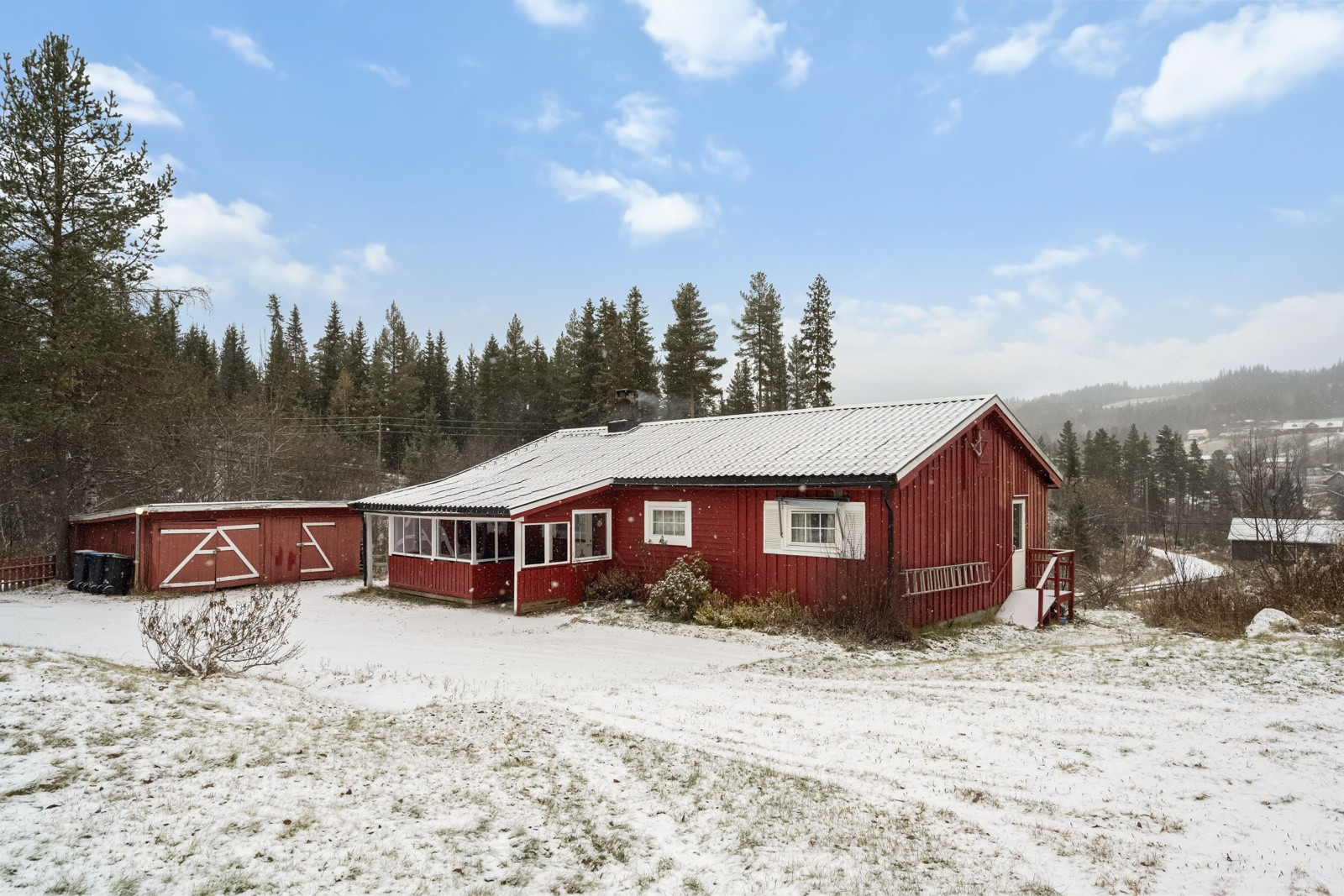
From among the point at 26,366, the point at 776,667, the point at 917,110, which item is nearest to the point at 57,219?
the point at 26,366

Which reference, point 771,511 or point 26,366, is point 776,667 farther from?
point 26,366

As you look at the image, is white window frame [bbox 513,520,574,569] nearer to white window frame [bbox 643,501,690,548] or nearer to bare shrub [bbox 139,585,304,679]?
white window frame [bbox 643,501,690,548]

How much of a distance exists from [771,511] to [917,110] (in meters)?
13.4

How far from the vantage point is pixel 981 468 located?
15984 mm

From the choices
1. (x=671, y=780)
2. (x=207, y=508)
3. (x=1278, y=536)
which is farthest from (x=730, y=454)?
(x=1278, y=536)

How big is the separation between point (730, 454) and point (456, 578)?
6.97 meters

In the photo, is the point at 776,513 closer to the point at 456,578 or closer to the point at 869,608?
the point at 869,608

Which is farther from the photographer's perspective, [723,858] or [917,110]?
[917,110]

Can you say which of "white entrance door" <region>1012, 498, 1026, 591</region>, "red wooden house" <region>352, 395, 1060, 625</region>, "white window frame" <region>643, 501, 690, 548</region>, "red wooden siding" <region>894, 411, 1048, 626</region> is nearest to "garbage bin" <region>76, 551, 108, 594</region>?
"red wooden house" <region>352, 395, 1060, 625</region>

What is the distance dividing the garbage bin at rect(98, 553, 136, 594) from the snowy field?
1039 cm

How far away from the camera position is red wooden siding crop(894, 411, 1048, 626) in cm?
1394

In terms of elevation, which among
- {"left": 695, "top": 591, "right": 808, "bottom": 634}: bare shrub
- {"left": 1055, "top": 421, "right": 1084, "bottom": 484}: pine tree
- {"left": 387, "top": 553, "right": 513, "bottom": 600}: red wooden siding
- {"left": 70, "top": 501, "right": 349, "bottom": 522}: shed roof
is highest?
{"left": 1055, "top": 421, "right": 1084, "bottom": 484}: pine tree

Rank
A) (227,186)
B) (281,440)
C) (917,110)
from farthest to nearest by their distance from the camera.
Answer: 1. (281,440)
2. (227,186)
3. (917,110)

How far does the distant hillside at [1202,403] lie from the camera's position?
13050 centimetres
